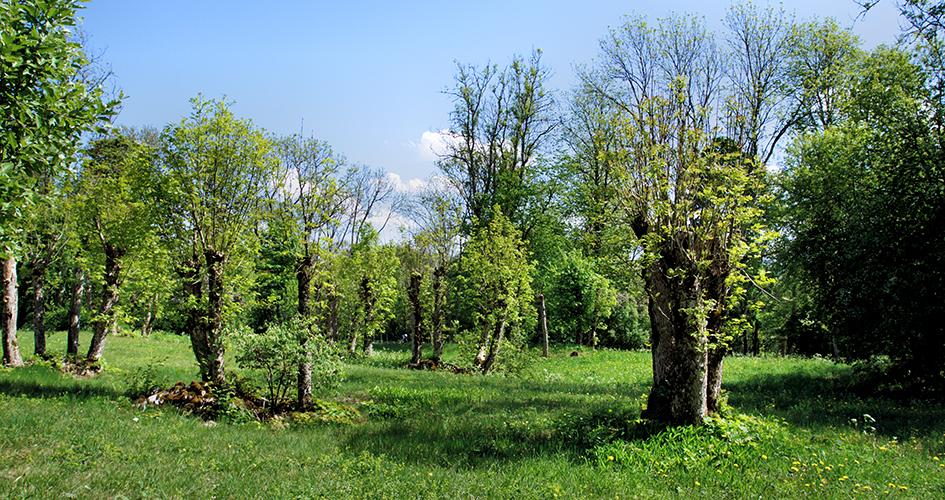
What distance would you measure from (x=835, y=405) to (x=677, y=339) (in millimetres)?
6128

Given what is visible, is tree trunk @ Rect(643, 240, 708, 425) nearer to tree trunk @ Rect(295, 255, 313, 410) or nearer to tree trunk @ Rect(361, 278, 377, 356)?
tree trunk @ Rect(295, 255, 313, 410)

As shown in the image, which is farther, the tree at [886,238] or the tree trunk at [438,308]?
the tree trunk at [438,308]

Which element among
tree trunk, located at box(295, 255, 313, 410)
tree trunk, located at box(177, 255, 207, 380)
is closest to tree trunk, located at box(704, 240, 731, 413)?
tree trunk, located at box(295, 255, 313, 410)

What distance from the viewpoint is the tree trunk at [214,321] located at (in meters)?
10.1

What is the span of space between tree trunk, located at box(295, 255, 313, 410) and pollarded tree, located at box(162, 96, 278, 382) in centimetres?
173

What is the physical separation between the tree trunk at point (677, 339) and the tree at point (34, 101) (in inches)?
332

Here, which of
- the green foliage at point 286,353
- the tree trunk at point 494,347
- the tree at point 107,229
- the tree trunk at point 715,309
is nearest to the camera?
the tree trunk at point 715,309

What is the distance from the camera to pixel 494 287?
64.0 feet

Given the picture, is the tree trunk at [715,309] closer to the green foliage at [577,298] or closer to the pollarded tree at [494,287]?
the pollarded tree at [494,287]

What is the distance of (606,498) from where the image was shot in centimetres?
532

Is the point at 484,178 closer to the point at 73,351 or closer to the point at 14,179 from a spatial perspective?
the point at 73,351

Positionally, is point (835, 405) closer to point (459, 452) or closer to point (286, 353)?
point (459, 452)

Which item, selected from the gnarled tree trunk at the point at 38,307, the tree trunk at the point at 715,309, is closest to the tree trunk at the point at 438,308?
the gnarled tree trunk at the point at 38,307

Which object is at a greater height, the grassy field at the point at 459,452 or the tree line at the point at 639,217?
the tree line at the point at 639,217
